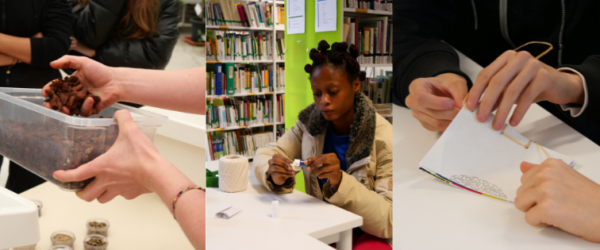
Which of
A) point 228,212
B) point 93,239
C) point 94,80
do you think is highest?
point 94,80

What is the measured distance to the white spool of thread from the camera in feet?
0.96

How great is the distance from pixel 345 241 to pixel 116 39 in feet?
1.34

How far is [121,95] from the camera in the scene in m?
0.45

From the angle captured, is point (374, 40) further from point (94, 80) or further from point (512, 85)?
point (94, 80)

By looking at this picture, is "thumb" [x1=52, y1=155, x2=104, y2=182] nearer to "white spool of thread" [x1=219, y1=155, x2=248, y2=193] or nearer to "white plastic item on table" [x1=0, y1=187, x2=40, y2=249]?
"white plastic item on table" [x1=0, y1=187, x2=40, y2=249]

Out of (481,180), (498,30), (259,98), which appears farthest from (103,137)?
(498,30)

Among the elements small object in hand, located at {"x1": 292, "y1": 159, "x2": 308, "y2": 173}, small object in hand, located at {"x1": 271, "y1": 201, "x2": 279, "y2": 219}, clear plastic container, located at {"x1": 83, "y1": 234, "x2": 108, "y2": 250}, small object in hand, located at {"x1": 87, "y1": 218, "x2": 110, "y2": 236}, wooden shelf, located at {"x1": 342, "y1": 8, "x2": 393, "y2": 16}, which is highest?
wooden shelf, located at {"x1": 342, "y1": 8, "x2": 393, "y2": 16}

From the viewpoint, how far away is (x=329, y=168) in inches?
10.5

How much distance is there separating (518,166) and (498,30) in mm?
441

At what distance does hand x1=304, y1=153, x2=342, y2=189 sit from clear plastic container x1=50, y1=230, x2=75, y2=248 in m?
0.37

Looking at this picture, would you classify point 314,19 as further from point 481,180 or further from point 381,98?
point 481,180

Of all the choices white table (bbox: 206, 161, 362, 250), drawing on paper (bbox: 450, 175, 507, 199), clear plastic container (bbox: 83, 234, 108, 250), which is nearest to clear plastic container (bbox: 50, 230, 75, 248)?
clear plastic container (bbox: 83, 234, 108, 250)

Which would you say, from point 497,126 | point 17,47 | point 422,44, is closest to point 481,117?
point 497,126

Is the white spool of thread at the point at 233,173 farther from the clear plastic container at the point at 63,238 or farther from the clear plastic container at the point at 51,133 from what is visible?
the clear plastic container at the point at 63,238
